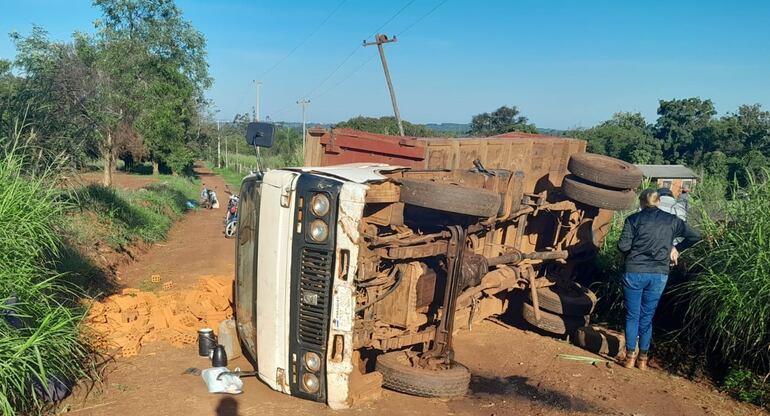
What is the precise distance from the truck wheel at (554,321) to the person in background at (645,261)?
0.98m

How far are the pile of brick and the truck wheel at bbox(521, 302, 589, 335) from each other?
340 centimetres

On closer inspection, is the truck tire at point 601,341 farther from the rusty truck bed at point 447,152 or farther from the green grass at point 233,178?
the green grass at point 233,178

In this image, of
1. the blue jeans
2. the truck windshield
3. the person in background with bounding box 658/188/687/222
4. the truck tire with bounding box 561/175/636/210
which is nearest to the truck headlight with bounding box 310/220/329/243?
the truck windshield

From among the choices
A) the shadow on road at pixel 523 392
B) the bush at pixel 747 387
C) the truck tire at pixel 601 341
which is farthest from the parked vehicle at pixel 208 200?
the bush at pixel 747 387

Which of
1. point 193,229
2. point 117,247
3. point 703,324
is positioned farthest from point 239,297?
point 193,229

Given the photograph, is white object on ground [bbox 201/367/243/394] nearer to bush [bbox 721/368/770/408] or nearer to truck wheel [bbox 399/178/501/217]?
truck wheel [bbox 399/178/501/217]

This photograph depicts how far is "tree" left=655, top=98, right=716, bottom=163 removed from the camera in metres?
37.6

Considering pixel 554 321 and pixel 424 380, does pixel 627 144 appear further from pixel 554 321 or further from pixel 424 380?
pixel 424 380

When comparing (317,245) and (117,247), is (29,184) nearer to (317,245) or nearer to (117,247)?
(317,245)

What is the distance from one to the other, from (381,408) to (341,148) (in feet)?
11.4

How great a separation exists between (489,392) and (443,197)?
179cm

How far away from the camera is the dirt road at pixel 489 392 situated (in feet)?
14.2

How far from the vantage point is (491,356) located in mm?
5758

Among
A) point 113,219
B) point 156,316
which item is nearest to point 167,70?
point 113,219
